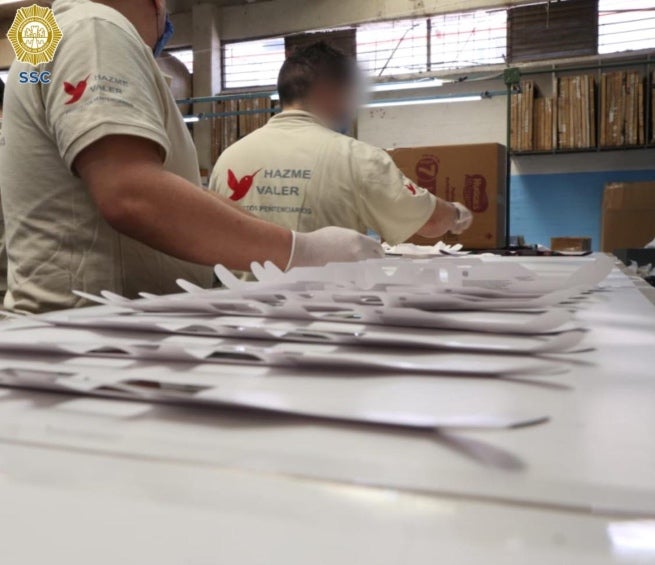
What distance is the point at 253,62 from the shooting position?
5.57m

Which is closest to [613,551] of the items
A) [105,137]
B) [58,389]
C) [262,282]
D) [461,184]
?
[58,389]

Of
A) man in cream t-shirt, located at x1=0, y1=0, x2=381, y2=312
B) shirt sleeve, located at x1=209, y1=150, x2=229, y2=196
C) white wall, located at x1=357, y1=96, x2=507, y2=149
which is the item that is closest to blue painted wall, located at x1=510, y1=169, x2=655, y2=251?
white wall, located at x1=357, y1=96, x2=507, y2=149

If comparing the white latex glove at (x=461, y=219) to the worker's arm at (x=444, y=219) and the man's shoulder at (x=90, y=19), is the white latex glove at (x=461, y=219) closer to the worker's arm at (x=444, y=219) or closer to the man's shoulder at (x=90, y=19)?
the worker's arm at (x=444, y=219)

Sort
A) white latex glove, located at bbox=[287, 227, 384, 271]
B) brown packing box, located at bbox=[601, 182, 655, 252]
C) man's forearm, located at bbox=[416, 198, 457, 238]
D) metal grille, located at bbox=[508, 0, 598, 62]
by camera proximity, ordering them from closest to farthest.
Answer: white latex glove, located at bbox=[287, 227, 384, 271]
man's forearm, located at bbox=[416, 198, 457, 238]
brown packing box, located at bbox=[601, 182, 655, 252]
metal grille, located at bbox=[508, 0, 598, 62]

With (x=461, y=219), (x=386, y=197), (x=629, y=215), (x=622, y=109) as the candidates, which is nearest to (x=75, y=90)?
(x=386, y=197)

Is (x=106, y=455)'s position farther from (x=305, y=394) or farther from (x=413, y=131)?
(x=413, y=131)

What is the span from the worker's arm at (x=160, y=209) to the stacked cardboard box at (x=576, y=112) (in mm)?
4019

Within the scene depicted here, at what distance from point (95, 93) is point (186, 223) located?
22 centimetres

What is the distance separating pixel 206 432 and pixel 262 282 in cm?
46

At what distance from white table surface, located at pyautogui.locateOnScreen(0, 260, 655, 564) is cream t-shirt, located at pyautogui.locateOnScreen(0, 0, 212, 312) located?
69cm

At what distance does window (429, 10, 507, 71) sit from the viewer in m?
4.74

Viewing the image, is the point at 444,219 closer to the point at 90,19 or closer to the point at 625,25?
the point at 90,19

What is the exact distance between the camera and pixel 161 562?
0.14 meters

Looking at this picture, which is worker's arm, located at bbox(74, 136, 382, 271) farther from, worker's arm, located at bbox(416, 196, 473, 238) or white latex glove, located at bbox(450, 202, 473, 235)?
white latex glove, located at bbox(450, 202, 473, 235)
